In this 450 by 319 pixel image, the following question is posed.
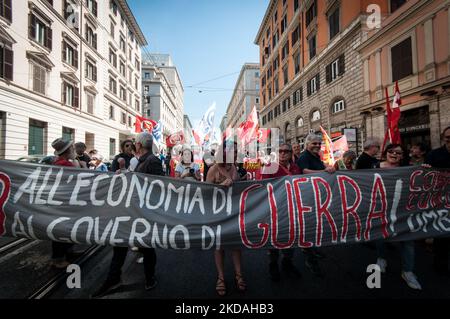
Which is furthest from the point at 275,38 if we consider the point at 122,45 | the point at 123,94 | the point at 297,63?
the point at 123,94

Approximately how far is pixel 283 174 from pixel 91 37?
89.9 ft

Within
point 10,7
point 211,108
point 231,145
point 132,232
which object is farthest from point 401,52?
point 10,7

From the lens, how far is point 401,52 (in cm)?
1246

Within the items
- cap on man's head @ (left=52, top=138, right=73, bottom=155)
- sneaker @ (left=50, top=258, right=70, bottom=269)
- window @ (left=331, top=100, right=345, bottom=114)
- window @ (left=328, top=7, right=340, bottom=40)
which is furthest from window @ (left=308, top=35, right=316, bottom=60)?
sneaker @ (left=50, top=258, right=70, bottom=269)

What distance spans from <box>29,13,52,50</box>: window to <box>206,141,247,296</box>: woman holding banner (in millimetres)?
18693

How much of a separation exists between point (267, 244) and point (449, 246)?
2.77m

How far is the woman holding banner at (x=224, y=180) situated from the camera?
2.73 m

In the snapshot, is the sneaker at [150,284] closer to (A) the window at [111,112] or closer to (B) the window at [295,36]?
(B) the window at [295,36]

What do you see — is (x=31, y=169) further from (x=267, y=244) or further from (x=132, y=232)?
(x=267, y=244)

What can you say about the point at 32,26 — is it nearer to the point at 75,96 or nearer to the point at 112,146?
the point at 75,96

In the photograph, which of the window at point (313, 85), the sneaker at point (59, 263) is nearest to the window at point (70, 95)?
the sneaker at point (59, 263)

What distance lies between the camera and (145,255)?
283cm

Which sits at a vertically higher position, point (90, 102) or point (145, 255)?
point (90, 102)

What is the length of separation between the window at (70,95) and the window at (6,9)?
19.5 feet
